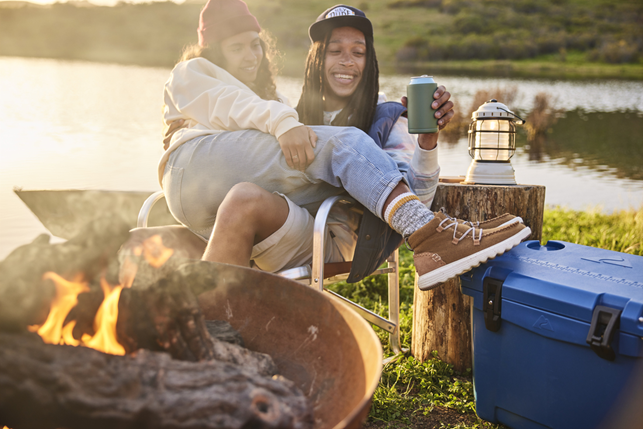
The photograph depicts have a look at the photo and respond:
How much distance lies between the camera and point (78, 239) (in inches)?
43.1

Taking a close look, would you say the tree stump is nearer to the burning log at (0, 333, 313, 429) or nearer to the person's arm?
the person's arm

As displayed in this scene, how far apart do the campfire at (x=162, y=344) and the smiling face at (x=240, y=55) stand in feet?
4.43

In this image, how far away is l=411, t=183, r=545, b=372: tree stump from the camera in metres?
1.99

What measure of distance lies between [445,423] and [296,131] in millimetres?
1250

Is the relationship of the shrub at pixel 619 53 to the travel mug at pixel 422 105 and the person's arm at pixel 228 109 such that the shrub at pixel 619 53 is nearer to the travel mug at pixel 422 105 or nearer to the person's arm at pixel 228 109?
the travel mug at pixel 422 105

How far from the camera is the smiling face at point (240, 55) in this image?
2309mm

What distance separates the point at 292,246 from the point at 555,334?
3.20 ft

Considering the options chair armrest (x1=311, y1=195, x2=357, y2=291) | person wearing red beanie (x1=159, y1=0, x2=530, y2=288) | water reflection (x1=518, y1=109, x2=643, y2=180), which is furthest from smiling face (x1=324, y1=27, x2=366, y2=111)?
water reflection (x1=518, y1=109, x2=643, y2=180)

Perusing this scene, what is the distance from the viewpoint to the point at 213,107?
199 centimetres

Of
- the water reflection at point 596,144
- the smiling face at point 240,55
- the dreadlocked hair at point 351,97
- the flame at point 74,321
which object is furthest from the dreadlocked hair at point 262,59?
the water reflection at point 596,144

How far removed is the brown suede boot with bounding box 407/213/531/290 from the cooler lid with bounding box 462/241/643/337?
0.10 m

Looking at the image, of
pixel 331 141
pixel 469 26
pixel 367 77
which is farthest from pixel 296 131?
pixel 469 26

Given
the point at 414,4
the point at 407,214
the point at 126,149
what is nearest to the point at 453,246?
the point at 407,214

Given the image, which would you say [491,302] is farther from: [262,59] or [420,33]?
[420,33]
